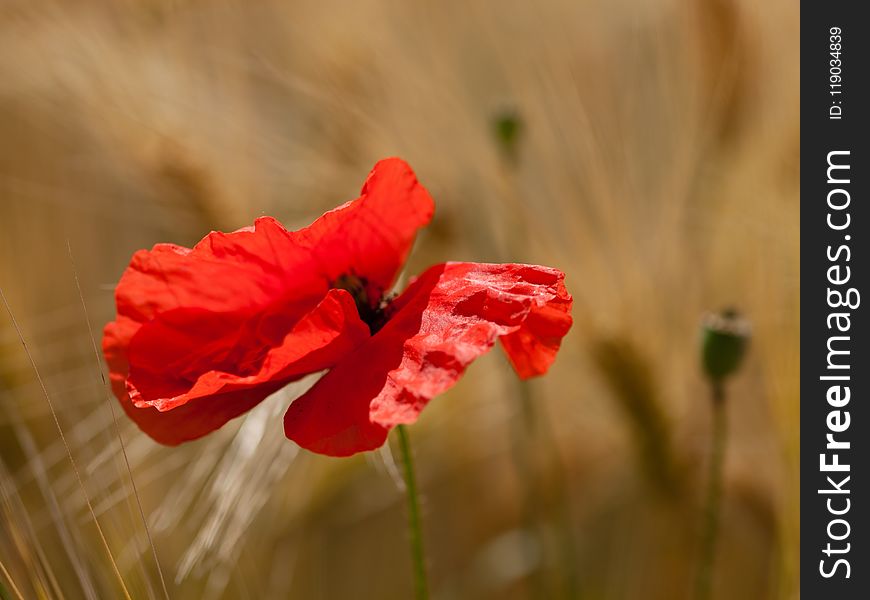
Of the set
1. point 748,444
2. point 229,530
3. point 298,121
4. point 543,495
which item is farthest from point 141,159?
point 748,444

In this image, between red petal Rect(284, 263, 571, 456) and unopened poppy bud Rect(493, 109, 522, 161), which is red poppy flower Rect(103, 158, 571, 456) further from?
unopened poppy bud Rect(493, 109, 522, 161)

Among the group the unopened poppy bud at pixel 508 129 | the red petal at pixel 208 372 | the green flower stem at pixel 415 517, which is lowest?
the green flower stem at pixel 415 517

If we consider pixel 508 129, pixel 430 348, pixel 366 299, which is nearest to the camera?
pixel 430 348

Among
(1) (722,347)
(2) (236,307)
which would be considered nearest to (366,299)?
(2) (236,307)

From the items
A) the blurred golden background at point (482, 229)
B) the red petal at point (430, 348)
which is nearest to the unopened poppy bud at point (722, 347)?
the blurred golden background at point (482, 229)

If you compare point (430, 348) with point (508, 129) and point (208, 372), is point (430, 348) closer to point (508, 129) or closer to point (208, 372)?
point (208, 372)

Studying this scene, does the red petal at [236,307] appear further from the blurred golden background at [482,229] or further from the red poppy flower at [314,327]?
the blurred golden background at [482,229]

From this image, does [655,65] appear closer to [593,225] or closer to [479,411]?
[593,225]
